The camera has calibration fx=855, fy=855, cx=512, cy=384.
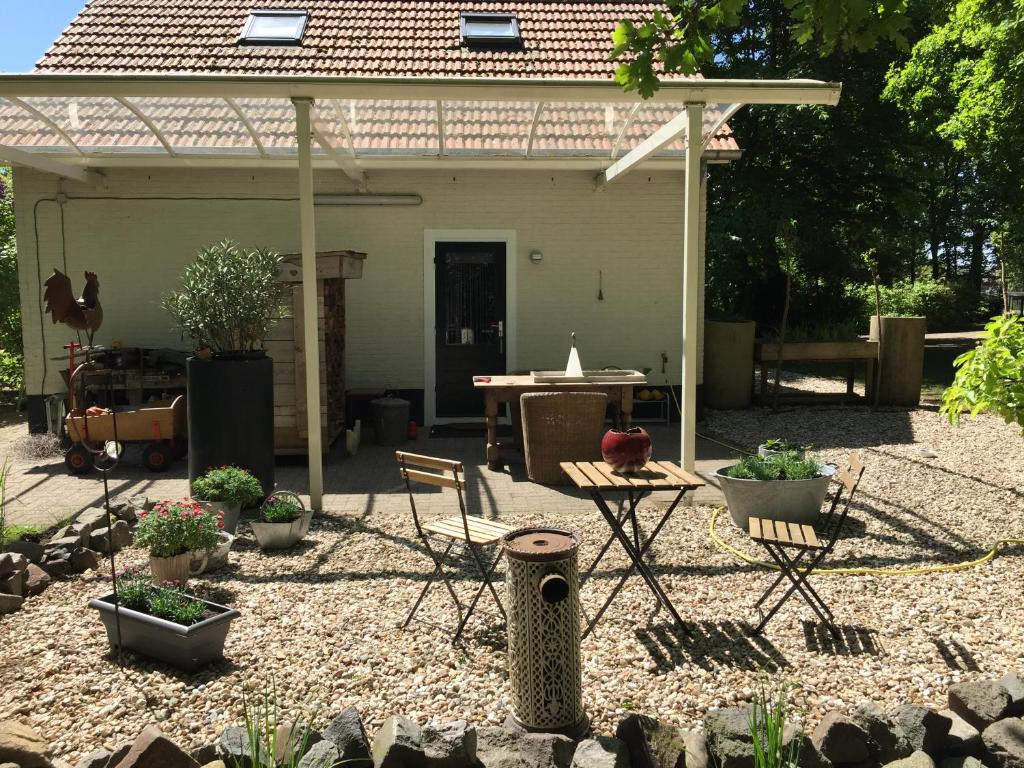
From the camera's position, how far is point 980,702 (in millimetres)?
3311

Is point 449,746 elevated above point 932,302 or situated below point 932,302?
below

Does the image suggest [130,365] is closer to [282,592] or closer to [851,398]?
[282,592]

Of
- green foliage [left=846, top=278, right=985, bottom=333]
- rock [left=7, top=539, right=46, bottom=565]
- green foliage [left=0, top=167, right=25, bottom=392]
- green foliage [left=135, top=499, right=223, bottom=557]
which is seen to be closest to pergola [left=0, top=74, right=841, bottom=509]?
green foliage [left=135, top=499, right=223, bottom=557]

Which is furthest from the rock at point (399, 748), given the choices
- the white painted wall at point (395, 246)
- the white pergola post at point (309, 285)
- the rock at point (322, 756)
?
the white painted wall at point (395, 246)

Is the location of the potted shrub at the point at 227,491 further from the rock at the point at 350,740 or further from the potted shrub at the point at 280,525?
the rock at the point at 350,740

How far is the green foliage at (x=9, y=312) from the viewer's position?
12.9 m

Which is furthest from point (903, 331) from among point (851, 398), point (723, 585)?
point (723, 585)

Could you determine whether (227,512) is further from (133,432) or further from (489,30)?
(489,30)

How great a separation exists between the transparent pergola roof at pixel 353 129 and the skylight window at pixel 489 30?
5.06 ft

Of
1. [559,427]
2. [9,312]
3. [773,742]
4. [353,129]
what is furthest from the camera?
[9,312]

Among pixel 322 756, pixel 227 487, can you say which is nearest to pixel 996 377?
pixel 322 756

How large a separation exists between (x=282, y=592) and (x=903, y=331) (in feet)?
30.5

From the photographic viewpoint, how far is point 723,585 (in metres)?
4.98

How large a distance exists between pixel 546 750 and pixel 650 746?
1.26 ft
